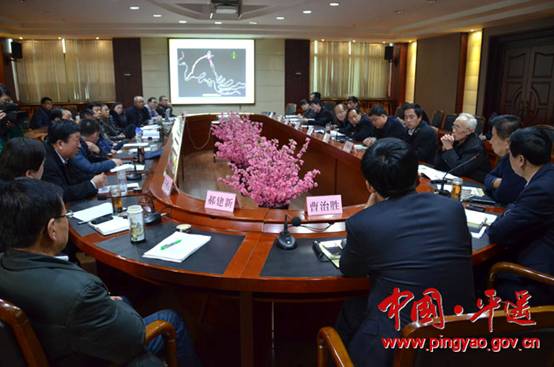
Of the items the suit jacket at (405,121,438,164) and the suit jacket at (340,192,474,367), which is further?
the suit jacket at (405,121,438,164)

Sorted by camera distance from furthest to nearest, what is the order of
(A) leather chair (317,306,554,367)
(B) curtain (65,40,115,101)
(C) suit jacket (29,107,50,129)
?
(B) curtain (65,40,115,101) → (C) suit jacket (29,107,50,129) → (A) leather chair (317,306,554,367)

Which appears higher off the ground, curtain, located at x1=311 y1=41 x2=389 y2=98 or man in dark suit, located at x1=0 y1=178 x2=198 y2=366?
curtain, located at x1=311 y1=41 x2=389 y2=98

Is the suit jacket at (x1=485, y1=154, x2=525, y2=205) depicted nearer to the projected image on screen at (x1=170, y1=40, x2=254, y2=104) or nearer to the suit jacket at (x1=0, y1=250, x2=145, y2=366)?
the suit jacket at (x1=0, y1=250, x2=145, y2=366)

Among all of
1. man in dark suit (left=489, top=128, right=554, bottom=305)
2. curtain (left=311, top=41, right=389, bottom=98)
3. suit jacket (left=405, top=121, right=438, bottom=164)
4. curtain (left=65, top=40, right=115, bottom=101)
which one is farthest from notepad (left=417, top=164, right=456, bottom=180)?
curtain (left=65, top=40, right=115, bottom=101)

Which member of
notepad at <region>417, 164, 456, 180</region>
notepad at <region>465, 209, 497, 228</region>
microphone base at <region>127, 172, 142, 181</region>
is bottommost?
notepad at <region>465, 209, 497, 228</region>

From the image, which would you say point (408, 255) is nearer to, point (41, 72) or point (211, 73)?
point (211, 73)

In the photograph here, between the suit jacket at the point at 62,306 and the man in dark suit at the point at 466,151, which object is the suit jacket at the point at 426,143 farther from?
the suit jacket at the point at 62,306

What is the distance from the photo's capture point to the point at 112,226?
191 centimetres

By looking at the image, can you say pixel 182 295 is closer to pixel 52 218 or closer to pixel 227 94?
pixel 52 218

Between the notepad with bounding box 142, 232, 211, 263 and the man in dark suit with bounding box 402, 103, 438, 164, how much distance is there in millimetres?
2588

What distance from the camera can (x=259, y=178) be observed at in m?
2.11

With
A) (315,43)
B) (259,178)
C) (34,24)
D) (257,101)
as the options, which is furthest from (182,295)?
(315,43)

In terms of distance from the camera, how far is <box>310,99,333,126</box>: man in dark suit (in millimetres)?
7304

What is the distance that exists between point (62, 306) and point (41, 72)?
36.0ft
